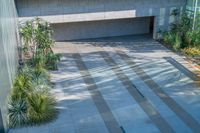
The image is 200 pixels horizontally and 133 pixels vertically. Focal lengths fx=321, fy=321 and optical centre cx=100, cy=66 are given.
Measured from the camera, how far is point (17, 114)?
947 centimetres

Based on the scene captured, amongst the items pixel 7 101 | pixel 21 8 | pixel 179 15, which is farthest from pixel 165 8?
pixel 7 101

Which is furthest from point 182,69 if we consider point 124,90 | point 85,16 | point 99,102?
point 85,16

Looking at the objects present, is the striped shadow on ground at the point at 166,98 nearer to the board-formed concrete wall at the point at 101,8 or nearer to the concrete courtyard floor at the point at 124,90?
the concrete courtyard floor at the point at 124,90

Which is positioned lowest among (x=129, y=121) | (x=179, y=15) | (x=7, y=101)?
(x=129, y=121)

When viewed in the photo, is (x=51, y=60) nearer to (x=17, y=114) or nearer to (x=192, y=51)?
(x=17, y=114)

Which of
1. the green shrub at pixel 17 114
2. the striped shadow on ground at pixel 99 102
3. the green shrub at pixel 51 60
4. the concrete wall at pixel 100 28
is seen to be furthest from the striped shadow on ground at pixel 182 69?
the green shrub at pixel 17 114

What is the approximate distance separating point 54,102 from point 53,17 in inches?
243

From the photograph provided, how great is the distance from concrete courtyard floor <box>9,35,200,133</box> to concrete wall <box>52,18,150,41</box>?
1111 millimetres

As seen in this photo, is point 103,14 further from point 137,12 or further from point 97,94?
point 97,94

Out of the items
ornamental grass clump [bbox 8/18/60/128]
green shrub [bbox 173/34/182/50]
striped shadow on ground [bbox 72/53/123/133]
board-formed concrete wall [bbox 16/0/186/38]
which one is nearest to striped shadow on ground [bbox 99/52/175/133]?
striped shadow on ground [bbox 72/53/123/133]

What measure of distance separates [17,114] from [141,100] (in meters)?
4.15

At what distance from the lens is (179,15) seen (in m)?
17.4

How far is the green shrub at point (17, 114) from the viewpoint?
30.9 ft

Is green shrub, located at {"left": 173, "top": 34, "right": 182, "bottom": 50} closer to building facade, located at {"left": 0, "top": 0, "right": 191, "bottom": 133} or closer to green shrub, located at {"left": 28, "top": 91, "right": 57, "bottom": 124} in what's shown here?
building facade, located at {"left": 0, "top": 0, "right": 191, "bottom": 133}
